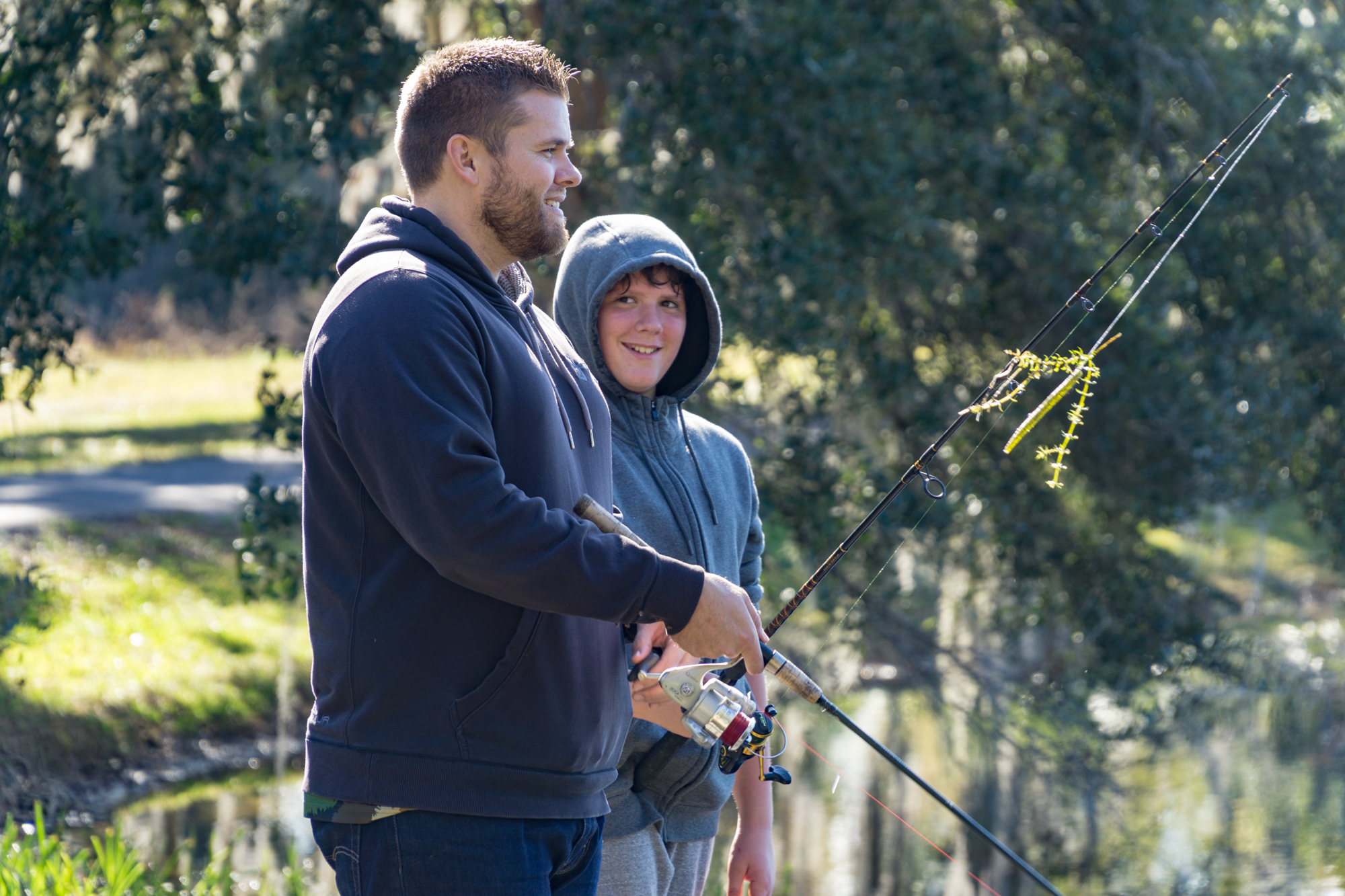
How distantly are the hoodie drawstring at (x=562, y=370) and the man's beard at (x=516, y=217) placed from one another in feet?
0.30

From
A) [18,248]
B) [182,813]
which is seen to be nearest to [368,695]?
[18,248]

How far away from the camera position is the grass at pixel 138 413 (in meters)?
12.4

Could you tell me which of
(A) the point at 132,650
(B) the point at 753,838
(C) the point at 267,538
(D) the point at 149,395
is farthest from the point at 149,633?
(D) the point at 149,395

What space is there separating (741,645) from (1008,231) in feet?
13.5

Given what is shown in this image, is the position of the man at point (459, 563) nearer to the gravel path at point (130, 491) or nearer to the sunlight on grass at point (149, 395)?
the gravel path at point (130, 491)

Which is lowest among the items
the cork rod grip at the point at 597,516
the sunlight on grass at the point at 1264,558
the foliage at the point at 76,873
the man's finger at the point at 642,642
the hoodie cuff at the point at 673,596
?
the foliage at the point at 76,873

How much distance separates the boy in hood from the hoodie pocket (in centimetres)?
59

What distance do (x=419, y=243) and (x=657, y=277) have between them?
813 mm

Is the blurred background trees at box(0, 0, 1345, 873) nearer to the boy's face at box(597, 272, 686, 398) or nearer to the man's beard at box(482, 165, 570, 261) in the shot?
the boy's face at box(597, 272, 686, 398)

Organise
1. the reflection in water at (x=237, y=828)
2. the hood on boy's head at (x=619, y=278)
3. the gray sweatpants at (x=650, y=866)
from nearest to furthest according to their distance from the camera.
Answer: the gray sweatpants at (x=650, y=866) < the hood on boy's head at (x=619, y=278) < the reflection in water at (x=237, y=828)

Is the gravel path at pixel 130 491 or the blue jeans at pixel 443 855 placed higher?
the gravel path at pixel 130 491

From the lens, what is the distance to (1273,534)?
40.2 feet

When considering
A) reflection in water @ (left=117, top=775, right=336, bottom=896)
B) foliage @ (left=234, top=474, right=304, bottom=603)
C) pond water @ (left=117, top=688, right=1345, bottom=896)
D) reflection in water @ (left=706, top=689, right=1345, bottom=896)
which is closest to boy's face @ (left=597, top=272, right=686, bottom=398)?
foliage @ (left=234, top=474, right=304, bottom=603)

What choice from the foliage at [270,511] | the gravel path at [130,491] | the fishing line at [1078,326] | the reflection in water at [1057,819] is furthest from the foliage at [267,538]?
the gravel path at [130,491]
